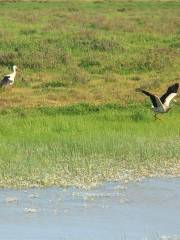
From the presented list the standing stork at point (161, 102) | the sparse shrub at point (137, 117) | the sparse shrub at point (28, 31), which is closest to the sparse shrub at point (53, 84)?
the sparse shrub at point (137, 117)

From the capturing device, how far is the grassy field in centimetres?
1214

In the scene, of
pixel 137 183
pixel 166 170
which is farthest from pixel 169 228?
pixel 166 170

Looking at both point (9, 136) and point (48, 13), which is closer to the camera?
point (9, 136)

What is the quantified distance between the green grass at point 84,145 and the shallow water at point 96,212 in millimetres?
556

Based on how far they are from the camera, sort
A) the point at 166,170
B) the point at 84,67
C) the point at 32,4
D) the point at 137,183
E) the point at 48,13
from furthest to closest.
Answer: the point at 32,4, the point at 48,13, the point at 84,67, the point at 166,170, the point at 137,183

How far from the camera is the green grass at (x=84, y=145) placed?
1155 centimetres

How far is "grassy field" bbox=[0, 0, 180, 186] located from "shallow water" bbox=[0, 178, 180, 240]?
58 cm

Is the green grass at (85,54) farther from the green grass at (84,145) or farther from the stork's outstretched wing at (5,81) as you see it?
the green grass at (84,145)

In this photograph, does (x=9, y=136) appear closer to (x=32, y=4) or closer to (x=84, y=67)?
(x=84, y=67)

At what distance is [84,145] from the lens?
13375 millimetres

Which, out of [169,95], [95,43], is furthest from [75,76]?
[169,95]

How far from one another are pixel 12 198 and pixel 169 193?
1.84 metres

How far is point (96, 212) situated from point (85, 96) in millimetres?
10160

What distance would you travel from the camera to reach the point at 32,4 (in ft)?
139
